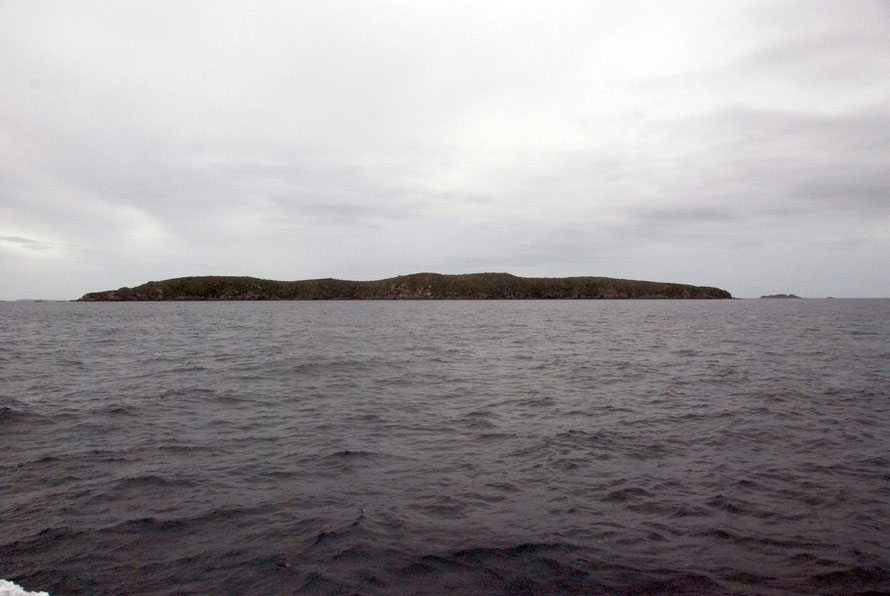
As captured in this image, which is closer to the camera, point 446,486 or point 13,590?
point 13,590

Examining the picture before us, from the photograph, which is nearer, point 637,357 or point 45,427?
point 45,427

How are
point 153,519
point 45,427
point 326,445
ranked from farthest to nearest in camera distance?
point 45,427, point 326,445, point 153,519

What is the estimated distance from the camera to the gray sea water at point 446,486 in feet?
24.6

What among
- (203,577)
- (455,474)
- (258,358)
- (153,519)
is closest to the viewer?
(203,577)

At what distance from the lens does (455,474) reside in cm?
1151

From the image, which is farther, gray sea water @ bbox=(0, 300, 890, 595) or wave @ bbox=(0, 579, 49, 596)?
gray sea water @ bbox=(0, 300, 890, 595)

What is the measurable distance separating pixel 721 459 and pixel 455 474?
674 centimetres

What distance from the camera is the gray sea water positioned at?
7.51 metres

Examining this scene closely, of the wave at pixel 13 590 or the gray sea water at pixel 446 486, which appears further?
the gray sea water at pixel 446 486

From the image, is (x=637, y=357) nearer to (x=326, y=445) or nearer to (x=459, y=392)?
(x=459, y=392)

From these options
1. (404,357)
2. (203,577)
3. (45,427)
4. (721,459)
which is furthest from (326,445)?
(404,357)

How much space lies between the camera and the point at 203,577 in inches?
289

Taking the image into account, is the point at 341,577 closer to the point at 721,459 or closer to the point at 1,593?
the point at 1,593

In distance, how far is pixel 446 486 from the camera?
424 inches
